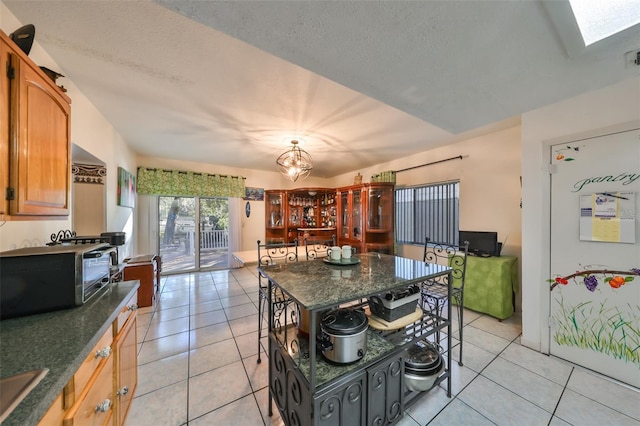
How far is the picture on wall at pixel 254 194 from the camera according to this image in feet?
17.5

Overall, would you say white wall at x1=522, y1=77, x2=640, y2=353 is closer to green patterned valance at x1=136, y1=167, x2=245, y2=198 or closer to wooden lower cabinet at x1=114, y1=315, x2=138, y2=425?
wooden lower cabinet at x1=114, y1=315, x2=138, y2=425

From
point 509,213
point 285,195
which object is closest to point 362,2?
point 509,213

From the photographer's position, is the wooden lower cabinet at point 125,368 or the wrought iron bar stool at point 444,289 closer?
the wooden lower cabinet at point 125,368

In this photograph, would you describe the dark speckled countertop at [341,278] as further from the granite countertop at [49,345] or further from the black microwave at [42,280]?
the black microwave at [42,280]

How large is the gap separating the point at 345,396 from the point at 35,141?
78.0 inches

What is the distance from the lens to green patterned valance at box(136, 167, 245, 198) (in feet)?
13.9

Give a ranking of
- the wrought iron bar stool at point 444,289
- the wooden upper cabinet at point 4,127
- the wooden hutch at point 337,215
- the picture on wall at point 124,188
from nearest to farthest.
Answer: the wooden upper cabinet at point 4,127
the wrought iron bar stool at point 444,289
the picture on wall at point 124,188
the wooden hutch at point 337,215

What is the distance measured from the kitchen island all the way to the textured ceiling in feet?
4.13

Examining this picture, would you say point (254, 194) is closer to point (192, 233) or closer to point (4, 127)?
point (192, 233)

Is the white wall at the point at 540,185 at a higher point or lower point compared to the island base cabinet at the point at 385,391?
higher

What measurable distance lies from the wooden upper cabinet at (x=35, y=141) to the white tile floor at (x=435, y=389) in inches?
57.2

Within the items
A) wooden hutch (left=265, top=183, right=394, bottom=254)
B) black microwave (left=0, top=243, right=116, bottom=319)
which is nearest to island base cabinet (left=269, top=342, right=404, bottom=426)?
black microwave (left=0, top=243, right=116, bottom=319)

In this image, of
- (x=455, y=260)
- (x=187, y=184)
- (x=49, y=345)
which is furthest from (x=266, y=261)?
(x=187, y=184)

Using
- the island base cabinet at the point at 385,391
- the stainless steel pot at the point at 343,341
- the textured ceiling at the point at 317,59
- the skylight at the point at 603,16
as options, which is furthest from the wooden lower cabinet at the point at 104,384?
the skylight at the point at 603,16
